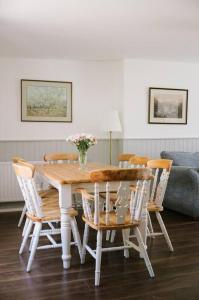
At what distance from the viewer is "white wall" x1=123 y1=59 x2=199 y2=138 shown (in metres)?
5.29

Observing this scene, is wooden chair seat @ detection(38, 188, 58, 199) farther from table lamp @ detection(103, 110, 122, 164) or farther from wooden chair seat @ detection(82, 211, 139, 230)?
table lamp @ detection(103, 110, 122, 164)

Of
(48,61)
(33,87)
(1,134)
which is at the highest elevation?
(48,61)

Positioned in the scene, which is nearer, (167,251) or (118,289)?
(118,289)

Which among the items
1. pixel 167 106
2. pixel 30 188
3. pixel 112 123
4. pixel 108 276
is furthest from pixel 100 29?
pixel 108 276

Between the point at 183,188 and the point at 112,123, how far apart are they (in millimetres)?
1388

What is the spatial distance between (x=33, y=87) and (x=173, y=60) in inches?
89.1

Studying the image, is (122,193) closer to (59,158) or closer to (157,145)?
(59,158)

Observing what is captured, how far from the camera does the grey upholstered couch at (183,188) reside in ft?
14.2

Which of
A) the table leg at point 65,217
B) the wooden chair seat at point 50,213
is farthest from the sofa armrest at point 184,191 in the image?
the table leg at point 65,217

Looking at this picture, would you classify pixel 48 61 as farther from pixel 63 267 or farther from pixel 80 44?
→ pixel 63 267

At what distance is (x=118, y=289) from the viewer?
8.10 ft

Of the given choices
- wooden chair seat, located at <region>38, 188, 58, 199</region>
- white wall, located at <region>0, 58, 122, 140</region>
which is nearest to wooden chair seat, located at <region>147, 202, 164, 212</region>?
wooden chair seat, located at <region>38, 188, 58, 199</region>

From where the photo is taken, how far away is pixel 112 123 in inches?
195

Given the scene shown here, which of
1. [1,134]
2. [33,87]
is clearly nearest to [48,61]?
[33,87]
